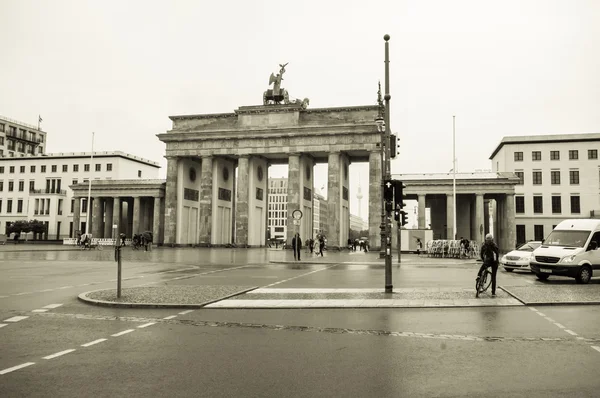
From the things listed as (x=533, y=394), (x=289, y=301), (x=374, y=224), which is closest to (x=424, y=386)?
(x=533, y=394)

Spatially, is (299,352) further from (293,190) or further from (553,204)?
(553,204)

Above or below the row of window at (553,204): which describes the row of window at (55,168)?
above

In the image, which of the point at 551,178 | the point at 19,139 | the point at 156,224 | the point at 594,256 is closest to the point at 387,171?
the point at 594,256

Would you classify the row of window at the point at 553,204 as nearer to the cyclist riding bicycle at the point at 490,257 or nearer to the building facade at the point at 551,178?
the building facade at the point at 551,178

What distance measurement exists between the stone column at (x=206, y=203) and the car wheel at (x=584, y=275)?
5178cm

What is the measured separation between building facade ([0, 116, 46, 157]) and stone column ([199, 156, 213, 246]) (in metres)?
56.0

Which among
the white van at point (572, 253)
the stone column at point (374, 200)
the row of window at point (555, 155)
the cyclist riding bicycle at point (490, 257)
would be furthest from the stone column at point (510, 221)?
the cyclist riding bicycle at point (490, 257)

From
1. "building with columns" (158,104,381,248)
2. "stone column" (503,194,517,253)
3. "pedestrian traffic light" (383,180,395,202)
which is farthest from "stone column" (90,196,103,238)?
"pedestrian traffic light" (383,180,395,202)

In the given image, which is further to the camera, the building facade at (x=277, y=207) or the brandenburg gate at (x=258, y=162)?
the building facade at (x=277, y=207)

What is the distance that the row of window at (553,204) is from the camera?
7469 centimetres

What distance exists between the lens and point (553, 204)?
7594 cm

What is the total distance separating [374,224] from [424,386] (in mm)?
53086

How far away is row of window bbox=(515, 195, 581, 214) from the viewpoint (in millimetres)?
74688

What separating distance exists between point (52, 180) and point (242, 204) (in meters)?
47.9
